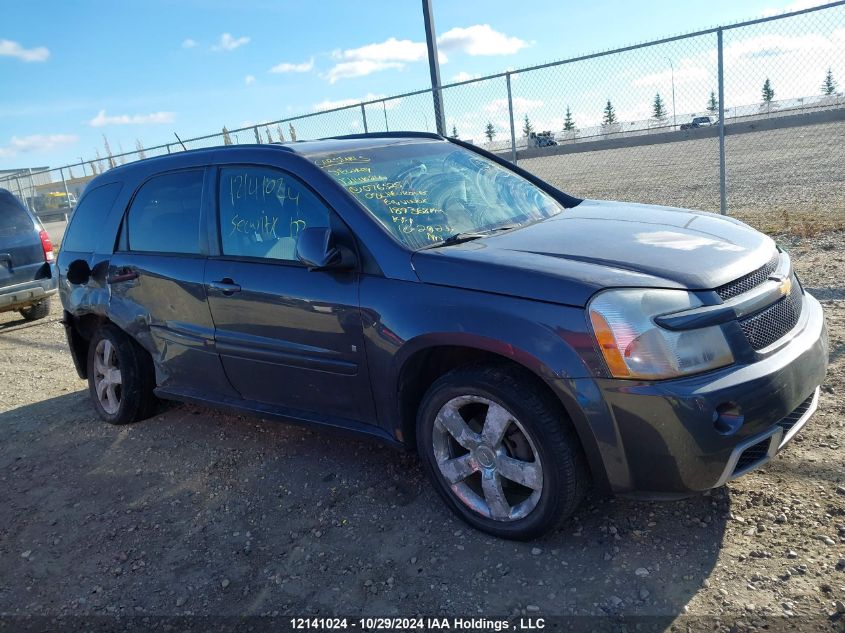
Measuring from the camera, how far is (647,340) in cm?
245

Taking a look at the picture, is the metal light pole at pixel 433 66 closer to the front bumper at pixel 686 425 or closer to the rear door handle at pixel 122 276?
the rear door handle at pixel 122 276

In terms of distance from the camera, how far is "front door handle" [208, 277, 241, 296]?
3.59m

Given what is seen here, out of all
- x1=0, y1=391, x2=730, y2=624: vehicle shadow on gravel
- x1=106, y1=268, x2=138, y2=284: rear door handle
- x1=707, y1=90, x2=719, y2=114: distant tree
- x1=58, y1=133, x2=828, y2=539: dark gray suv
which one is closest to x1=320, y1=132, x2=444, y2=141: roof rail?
x1=58, y1=133, x2=828, y2=539: dark gray suv

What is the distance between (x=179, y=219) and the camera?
13.3ft

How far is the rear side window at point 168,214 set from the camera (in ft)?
12.9

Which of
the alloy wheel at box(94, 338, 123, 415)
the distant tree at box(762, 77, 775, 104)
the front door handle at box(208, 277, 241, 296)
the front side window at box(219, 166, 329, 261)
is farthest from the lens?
the distant tree at box(762, 77, 775, 104)

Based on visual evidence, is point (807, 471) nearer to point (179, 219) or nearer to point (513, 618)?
point (513, 618)

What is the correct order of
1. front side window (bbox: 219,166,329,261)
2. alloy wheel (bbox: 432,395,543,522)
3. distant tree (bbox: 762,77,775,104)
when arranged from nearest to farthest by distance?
alloy wheel (bbox: 432,395,543,522) < front side window (bbox: 219,166,329,261) < distant tree (bbox: 762,77,775,104)

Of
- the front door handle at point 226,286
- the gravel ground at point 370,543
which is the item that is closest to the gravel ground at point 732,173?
the gravel ground at point 370,543

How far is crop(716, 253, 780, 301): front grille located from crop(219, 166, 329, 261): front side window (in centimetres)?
180

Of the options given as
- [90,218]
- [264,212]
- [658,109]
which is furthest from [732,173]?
[264,212]

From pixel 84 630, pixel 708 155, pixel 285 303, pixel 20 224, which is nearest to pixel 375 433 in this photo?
pixel 285 303

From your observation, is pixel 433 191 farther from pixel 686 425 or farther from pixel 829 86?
pixel 829 86

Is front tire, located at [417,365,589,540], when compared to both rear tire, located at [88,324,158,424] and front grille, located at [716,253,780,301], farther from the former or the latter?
rear tire, located at [88,324,158,424]
